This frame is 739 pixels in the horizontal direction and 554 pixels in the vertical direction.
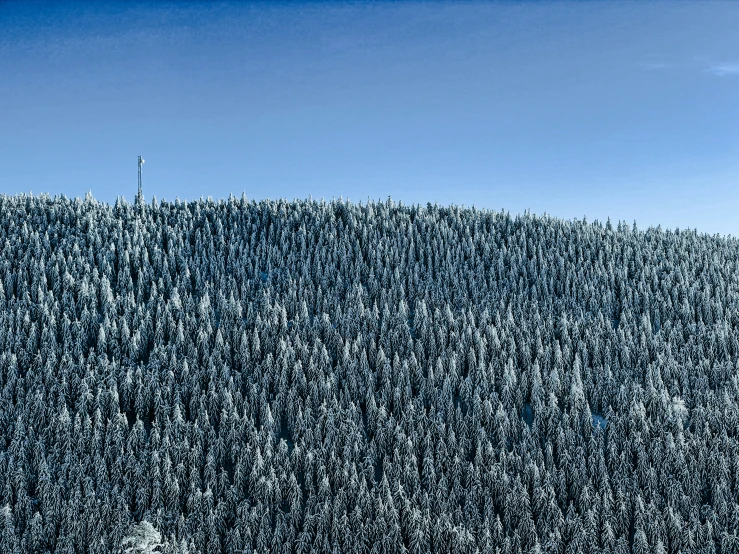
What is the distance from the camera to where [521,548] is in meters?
79.5

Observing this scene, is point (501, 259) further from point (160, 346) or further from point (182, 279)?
point (160, 346)

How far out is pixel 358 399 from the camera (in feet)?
331

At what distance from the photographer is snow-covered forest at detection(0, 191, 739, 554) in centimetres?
8000

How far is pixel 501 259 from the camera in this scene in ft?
525

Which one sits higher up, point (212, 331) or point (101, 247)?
point (101, 247)

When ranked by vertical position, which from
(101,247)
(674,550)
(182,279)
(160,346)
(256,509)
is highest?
(101,247)

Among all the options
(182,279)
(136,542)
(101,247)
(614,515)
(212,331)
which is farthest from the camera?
(101,247)

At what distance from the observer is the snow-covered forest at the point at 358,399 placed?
80.0 metres

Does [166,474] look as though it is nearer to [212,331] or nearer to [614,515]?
[212,331]

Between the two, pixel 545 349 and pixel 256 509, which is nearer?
pixel 256 509

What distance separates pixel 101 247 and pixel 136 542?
9336 cm

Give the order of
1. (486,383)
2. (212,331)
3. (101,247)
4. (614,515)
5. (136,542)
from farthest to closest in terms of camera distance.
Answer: (101,247)
(212,331)
(486,383)
(614,515)
(136,542)

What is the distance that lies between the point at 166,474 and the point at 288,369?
2666 cm

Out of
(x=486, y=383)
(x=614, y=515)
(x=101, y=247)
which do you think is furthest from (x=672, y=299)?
(x=101, y=247)
